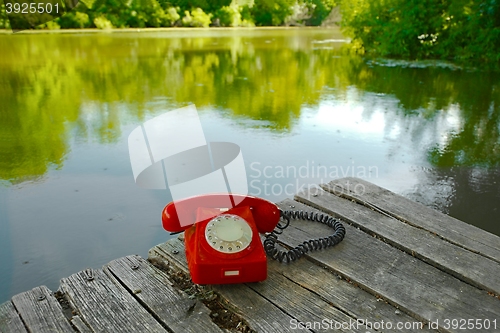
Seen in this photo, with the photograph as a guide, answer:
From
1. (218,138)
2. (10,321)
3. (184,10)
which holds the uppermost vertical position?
(184,10)

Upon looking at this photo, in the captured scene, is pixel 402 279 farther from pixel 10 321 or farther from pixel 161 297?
pixel 10 321

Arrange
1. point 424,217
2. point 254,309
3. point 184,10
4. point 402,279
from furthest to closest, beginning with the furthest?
1. point 184,10
2. point 424,217
3. point 402,279
4. point 254,309

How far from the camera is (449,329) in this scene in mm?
1010

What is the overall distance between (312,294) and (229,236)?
26cm

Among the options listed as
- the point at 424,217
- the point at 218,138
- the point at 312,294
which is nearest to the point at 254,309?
the point at 312,294

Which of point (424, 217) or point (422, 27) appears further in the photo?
point (422, 27)

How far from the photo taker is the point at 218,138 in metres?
3.70

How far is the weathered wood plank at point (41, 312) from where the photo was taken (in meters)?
1.04

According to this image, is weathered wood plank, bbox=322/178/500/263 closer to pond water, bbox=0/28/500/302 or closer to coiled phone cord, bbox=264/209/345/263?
coiled phone cord, bbox=264/209/345/263

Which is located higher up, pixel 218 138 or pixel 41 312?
pixel 41 312

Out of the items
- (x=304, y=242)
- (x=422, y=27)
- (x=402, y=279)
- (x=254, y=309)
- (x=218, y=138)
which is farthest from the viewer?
(x=422, y=27)

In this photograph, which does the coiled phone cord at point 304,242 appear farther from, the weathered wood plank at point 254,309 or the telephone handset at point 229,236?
the weathered wood plank at point 254,309

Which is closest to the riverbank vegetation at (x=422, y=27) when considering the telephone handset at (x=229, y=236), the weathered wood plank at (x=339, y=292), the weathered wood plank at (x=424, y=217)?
the weathered wood plank at (x=424, y=217)

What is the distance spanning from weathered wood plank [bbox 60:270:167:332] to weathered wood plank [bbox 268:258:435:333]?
34 cm
